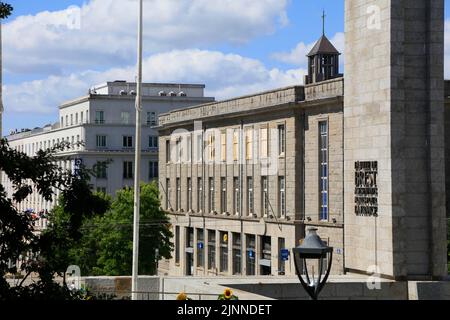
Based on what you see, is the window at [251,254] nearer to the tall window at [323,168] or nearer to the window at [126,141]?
the tall window at [323,168]

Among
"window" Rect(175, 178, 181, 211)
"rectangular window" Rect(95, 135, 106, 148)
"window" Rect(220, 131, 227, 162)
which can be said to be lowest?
"window" Rect(175, 178, 181, 211)

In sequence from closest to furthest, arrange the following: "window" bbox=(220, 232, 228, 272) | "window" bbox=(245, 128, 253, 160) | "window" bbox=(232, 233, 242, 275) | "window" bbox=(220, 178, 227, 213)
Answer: "window" bbox=(245, 128, 253, 160)
"window" bbox=(232, 233, 242, 275)
"window" bbox=(220, 232, 228, 272)
"window" bbox=(220, 178, 227, 213)

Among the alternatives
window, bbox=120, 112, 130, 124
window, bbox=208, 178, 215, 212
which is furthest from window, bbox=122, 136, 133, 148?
window, bbox=208, 178, 215, 212

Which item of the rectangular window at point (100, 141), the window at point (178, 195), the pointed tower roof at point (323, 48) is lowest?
the window at point (178, 195)

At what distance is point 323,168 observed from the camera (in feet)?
201

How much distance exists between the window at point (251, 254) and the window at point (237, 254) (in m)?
1.22

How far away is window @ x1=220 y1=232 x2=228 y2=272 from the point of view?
74.7m

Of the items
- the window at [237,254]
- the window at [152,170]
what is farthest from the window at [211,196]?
the window at [152,170]

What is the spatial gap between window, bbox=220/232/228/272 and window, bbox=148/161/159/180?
40134mm

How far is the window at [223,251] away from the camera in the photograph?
74.7 m

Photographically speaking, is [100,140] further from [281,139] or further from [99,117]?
[281,139]

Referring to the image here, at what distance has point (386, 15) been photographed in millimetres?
36031

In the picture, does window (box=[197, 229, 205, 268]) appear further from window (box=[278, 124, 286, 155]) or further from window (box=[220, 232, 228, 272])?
window (box=[278, 124, 286, 155])
